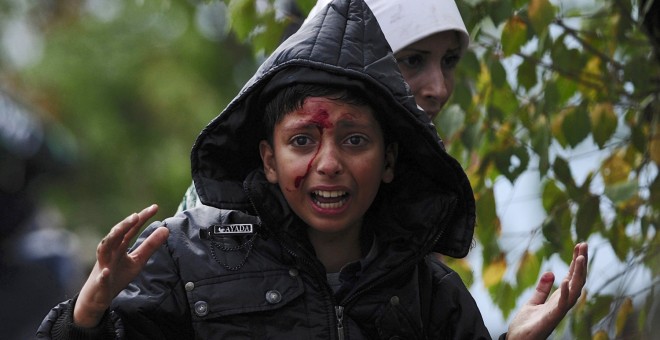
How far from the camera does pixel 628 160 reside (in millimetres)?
5742

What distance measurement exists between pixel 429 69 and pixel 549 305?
96 cm

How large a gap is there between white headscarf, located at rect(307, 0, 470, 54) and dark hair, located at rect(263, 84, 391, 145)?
637mm

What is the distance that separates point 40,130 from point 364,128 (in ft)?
17.8

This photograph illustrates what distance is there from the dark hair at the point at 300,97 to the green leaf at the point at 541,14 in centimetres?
143

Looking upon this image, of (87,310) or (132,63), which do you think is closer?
(87,310)

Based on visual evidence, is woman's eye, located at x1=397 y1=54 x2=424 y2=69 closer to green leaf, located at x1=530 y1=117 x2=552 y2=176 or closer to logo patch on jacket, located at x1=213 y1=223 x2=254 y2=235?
logo patch on jacket, located at x1=213 y1=223 x2=254 y2=235

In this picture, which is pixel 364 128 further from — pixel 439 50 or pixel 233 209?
pixel 439 50

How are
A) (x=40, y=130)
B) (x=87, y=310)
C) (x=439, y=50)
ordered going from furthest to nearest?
(x=40, y=130), (x=439, y=50), (x=87, y=310)

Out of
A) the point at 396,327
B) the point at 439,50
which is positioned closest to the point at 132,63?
the point at 439,50

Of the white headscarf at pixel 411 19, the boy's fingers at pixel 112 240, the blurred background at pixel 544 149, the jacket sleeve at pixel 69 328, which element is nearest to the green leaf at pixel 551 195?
the blurred background at pixel 544 149

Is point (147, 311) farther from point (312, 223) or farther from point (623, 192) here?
point (623, 192)

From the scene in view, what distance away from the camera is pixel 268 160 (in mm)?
3762

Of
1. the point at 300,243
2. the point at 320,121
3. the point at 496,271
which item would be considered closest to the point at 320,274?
the point at 300,243

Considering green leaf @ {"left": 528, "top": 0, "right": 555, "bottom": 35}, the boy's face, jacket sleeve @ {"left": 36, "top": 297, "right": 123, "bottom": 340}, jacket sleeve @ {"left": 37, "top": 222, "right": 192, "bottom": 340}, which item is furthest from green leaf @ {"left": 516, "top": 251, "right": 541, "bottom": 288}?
jacket sleeve @ {"left": 36, "top": 297, "right": 123, "bottom": 340}
